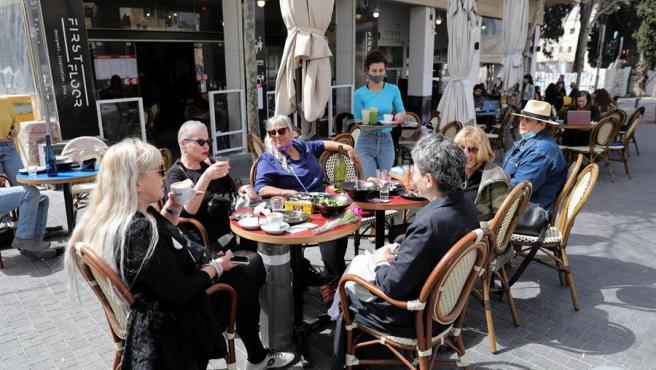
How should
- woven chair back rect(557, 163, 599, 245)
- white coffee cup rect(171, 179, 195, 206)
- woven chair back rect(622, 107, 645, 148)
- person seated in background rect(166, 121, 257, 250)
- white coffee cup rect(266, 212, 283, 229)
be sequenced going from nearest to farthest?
white coffee cup rect(171, 179, 195, 206)
white coffee cup rect(266, 212, 283, 229)
person seated in background rect(166, 121, 257, 250)
woven chair back rect(557, 163, 599, 245)
woven chair back rect(622, 107, 645, 148)

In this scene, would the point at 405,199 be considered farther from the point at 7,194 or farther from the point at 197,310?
the point at 7,194

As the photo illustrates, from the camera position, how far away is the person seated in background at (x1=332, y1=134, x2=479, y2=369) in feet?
6.82

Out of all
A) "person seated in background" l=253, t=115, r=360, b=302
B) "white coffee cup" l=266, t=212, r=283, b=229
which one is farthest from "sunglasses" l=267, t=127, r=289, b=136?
"white coffee cup" l=266, t=212, r=283, b=229

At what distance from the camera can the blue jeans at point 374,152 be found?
185 inches

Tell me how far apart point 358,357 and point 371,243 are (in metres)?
2.20

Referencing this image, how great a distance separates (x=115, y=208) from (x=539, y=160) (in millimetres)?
3023

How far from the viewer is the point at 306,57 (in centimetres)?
482

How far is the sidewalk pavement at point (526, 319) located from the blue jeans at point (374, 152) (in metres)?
0.88

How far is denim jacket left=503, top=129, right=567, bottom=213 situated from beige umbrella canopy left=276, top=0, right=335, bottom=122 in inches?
85.7

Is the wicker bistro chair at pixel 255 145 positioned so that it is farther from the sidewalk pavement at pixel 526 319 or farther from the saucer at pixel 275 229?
the saucer at pixel 275 229

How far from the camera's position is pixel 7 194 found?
414 cm

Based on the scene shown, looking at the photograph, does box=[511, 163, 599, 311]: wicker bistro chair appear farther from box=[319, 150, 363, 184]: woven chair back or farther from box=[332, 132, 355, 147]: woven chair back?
box=[332, 132, 355, 147]: woven chair back

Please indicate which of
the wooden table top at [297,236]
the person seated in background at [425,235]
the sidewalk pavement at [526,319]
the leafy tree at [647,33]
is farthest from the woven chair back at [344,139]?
the leafy tree at [647,33]

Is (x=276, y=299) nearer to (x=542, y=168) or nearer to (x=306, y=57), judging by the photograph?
(x=542, y=168)
